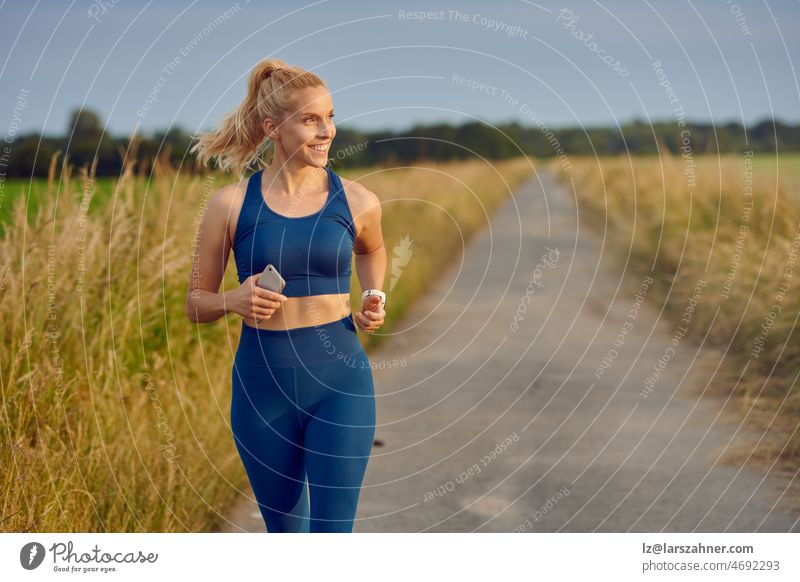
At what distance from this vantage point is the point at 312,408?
2.86 meters

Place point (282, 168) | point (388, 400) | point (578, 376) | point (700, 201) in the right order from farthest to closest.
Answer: point (700, 201) < point (578, 376) < point (388, 400) < point (282, 168)

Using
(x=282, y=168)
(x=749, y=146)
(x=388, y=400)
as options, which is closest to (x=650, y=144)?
(x=749, y=146)

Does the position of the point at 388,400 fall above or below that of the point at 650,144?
below

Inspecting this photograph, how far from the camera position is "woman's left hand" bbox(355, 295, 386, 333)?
2762 millimetres

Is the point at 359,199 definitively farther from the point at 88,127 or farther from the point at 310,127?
the point at 88,127

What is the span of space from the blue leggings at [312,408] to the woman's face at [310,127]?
514 millimetres

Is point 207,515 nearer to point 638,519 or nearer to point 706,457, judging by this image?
point 638,519

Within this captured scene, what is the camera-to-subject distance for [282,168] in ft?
9.31

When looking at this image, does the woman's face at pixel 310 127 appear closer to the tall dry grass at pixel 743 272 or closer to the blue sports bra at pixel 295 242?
the blue sports bra at pixel 295 242

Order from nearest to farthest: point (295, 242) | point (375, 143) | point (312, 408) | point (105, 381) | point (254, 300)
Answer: point (254, 300), point (295, 242), point (312, 408), point (105, 381), point (375, 143)

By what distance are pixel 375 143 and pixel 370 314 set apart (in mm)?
8388

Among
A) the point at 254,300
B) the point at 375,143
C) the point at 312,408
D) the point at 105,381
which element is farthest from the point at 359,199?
the point at 375,143

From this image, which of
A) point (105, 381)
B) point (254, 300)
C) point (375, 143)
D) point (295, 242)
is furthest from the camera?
point (375, 143)

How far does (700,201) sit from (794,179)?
146 cm
